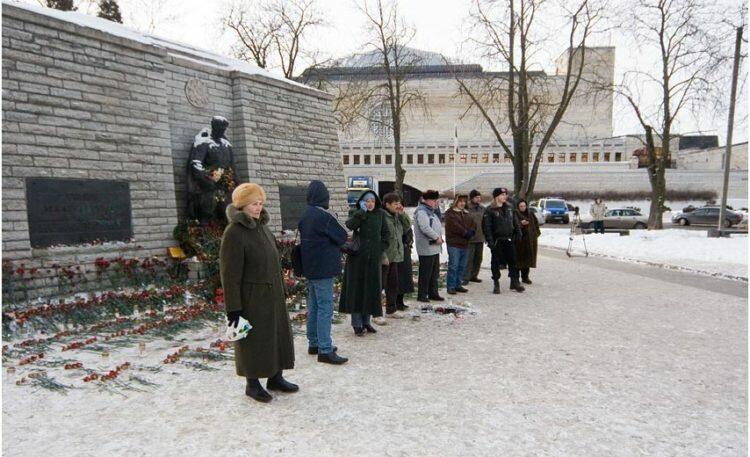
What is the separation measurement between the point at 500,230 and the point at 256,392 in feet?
19.2

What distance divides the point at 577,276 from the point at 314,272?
8.22 m

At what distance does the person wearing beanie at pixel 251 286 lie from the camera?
3914 mm

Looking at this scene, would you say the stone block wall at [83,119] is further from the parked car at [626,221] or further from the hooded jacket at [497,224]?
the parked car at [626,221]

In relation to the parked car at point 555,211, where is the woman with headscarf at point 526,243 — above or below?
above

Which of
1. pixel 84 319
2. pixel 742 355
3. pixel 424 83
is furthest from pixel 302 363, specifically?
pixel 424 83

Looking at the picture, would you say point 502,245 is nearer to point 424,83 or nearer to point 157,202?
point 157,202

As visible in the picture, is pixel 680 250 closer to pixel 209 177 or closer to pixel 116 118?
pixel 209 177

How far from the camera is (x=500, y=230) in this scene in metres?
8.96

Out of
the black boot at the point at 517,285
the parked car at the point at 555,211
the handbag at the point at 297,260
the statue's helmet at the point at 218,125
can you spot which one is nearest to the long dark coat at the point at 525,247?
the black boot at the point at 517,285

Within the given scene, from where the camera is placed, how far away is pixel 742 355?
18.1 feet

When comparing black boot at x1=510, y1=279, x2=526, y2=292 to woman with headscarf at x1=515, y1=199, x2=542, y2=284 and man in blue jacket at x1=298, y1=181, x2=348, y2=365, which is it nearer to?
woman with headscarf at x1=515, y1=199, x2=542, y2=284

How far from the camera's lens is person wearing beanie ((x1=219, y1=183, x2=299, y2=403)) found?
3.91 metres

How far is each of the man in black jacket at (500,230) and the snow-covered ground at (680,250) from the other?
565 cm

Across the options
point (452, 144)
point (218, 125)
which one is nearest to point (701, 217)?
point (452, 144)
